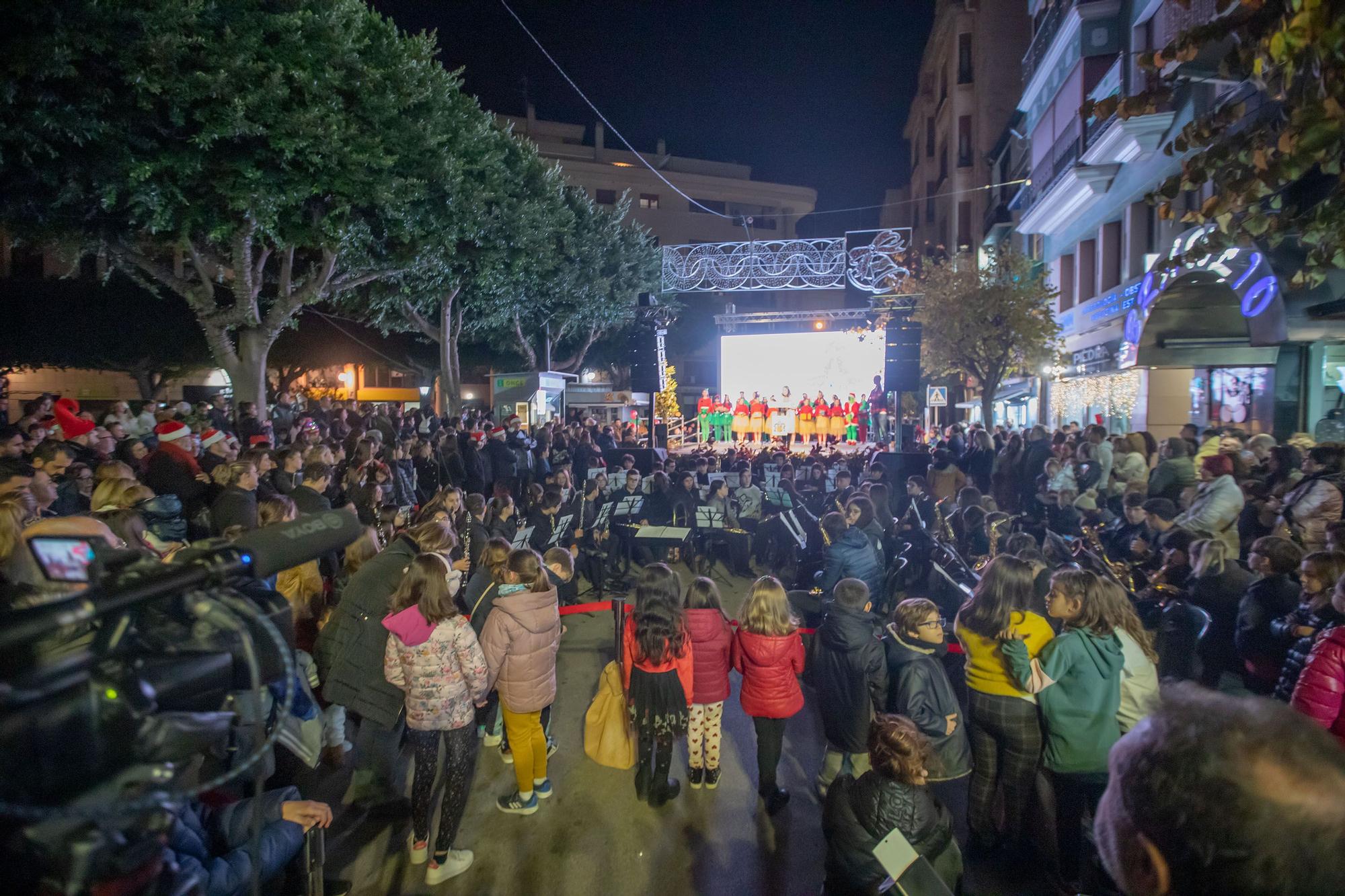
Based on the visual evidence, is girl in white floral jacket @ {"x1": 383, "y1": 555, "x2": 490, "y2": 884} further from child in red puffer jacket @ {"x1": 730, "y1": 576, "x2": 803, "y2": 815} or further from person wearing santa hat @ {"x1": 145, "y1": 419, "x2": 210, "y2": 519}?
person wearing santa hat @ {"x1": 145, "y1": 419, "x2": 210, "y2": 519}

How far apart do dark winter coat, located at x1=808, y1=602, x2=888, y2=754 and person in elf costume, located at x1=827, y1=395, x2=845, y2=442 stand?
21474 millimetres

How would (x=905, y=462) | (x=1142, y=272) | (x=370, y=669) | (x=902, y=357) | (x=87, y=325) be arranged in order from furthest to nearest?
(x=87, y=325) → (x=902, y=357) → (x=1142, y=272) → (x=905, y=462) → (x=370, y=669)

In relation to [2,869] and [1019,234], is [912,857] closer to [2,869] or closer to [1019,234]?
[2,869]

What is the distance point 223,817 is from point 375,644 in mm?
1415

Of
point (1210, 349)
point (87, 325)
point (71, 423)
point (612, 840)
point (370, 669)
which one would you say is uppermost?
point (87, 325)

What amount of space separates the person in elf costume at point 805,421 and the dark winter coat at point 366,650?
883 inches

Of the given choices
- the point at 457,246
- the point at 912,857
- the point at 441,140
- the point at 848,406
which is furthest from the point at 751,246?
the point at 912,857

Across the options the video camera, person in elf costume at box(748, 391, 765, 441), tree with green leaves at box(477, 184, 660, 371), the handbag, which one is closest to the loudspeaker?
tree with green leaves at box(477, 184, 660, 371)

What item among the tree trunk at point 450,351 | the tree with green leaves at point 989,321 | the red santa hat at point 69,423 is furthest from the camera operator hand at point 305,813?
the tree trunk at point 450,351

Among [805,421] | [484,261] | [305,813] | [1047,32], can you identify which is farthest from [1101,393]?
[305,813]

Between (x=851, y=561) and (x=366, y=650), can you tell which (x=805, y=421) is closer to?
(x=851, y=561)

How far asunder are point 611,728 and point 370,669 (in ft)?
4.83

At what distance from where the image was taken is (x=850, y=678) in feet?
13.3

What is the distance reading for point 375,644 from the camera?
12.7 feet
